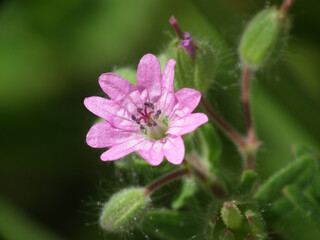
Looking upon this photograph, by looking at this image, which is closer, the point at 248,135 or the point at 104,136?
the point at 104,136

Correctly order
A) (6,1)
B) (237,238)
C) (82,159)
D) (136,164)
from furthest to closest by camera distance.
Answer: (6,1) < (82,159) < (136,164) < (237,238)

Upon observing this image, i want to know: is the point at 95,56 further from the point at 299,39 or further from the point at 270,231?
the point at 270,231

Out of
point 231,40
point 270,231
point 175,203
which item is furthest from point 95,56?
point 270,231

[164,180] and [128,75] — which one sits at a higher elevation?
[128,75]

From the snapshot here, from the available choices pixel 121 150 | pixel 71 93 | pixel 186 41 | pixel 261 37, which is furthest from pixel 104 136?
pixel 71 93

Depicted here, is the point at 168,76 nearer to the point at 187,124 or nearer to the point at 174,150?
the point at 187,124

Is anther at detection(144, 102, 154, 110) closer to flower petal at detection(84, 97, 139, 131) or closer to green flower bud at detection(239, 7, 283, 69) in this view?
flower petal at detection(84, 97, 139, 131)
